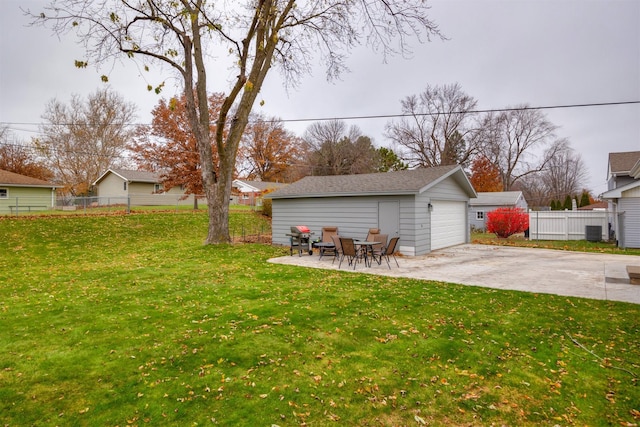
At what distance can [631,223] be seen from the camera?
44.1 feet

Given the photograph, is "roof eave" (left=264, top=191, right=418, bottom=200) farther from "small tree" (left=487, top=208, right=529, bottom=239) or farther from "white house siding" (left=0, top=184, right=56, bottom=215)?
"white house siding" (left=0, top=184, right=56, bottom=215)

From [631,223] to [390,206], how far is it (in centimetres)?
988

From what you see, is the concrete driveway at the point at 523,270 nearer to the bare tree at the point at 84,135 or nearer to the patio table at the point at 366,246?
the patio table at the point at 366,246

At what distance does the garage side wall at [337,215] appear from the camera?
11.8m

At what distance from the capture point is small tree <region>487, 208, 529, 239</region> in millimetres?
17672

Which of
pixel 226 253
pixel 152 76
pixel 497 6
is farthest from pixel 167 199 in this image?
pixel 497 6

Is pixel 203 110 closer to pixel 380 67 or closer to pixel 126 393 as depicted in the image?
pixel 380 67

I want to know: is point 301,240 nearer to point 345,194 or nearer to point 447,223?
point 345,194

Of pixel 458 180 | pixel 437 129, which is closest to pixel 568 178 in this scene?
pixel 437 129

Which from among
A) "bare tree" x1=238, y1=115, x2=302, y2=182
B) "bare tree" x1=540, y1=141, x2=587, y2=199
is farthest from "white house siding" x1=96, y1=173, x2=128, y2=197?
"bare tree" x1=540, y1=141, x2=587, y2=199

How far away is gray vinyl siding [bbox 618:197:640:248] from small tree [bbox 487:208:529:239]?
436 cm

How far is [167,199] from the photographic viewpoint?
1206 inches

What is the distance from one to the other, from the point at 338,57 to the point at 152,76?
701 centimetres

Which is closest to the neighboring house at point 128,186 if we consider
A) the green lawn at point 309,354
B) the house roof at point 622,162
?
the green lawn at point 309,354
